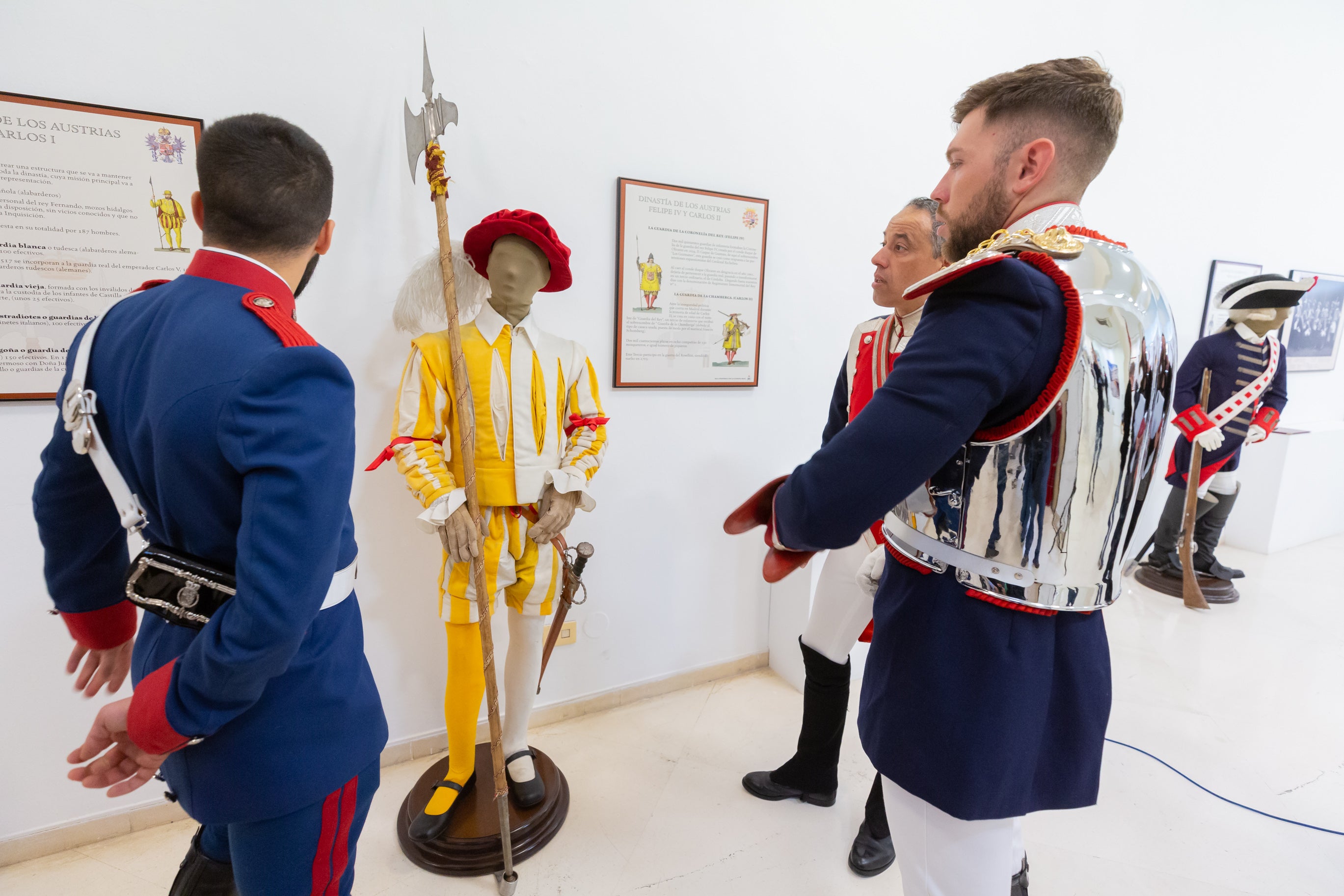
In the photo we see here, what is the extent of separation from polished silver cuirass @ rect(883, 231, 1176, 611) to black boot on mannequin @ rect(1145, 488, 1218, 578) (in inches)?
146

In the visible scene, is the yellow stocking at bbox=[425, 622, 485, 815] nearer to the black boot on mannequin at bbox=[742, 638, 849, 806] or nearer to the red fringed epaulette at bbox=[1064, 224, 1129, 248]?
the black boot on mannequin at bbox=[742, 638, 849, 806]

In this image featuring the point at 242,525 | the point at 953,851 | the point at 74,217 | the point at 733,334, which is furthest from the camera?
the point at 733,334

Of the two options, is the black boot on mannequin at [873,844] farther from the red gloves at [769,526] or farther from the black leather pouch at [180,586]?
the black leather pouch at [180,586]

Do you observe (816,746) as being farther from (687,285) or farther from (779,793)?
(687,285)

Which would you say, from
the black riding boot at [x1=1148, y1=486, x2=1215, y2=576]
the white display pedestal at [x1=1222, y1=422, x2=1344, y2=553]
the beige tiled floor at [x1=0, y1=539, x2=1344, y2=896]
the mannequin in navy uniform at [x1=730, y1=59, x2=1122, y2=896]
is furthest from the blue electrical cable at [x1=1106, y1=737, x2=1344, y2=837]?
the white display pedestal at [x1=1222, y1=422, x2=1344, y2=553]

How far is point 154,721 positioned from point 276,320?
0.52 m

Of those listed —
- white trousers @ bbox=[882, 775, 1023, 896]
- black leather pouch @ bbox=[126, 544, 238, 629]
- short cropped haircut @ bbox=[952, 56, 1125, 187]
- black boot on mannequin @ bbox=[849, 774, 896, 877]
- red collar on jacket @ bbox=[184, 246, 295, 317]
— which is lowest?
black boot on mannequin @ bbox=[849, 774, 896, 877]

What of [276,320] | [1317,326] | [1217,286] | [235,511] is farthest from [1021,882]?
[1317,326]

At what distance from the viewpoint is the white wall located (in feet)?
5.13

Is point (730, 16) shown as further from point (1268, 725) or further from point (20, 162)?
point (1268, 725)

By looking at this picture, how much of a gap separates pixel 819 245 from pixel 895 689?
1.95 m

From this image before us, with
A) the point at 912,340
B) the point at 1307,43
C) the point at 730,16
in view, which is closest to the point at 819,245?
the point at 730,16

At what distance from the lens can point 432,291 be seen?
171 centimetres

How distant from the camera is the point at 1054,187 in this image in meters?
0.95
